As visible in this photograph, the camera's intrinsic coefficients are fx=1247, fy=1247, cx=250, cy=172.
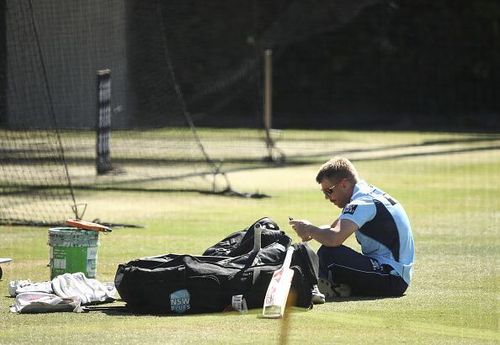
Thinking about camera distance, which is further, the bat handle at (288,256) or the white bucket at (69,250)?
the white bucket at (69,250)

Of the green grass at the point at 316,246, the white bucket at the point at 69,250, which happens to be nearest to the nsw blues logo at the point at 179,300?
the green grass at the point at 316,246

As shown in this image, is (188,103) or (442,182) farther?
(188,103)

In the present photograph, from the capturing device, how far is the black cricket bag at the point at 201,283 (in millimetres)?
8148

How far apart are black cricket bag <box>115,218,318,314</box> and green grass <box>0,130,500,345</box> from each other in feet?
0.48

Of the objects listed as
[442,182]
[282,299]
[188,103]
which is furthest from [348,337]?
[188,103]

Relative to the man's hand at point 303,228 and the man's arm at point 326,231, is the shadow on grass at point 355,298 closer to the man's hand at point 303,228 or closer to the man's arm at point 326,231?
the man's arm at point 326,231

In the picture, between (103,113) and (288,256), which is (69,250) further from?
(103,113)

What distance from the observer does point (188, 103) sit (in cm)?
2683

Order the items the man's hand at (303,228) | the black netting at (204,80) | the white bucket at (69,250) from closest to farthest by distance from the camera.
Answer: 1. the man's hand at (303,228)
2. the white bucket at (69,250)
3. the black netting at (204,80)

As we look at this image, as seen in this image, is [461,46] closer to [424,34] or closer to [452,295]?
[424,34]

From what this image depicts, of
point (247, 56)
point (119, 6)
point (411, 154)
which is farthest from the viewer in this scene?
point (247, 56)

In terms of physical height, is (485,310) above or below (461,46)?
below

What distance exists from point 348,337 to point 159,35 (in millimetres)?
14669

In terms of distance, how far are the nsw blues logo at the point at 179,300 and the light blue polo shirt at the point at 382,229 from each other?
4.22 feet
